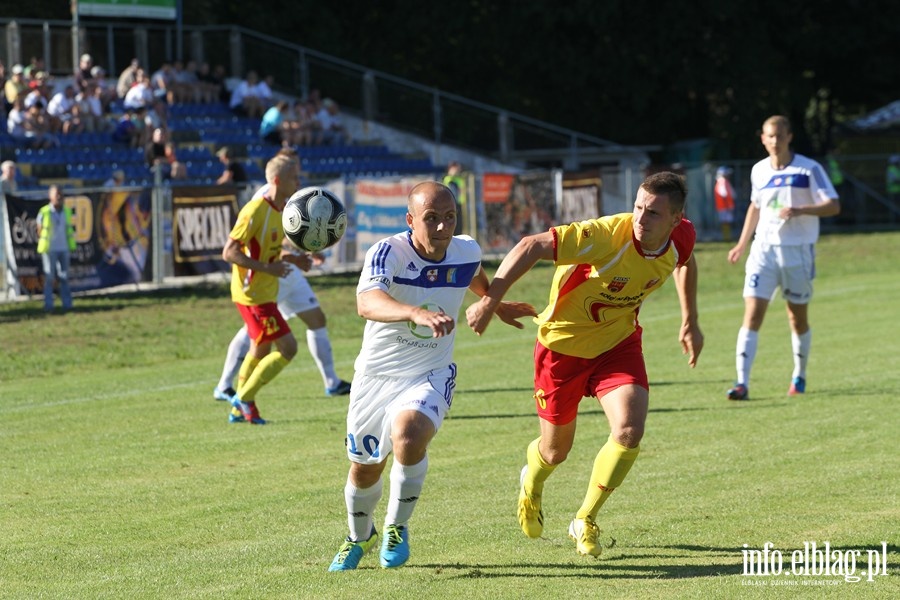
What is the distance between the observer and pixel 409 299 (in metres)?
6.53

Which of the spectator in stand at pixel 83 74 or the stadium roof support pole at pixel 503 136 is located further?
the stadium roof support pole at pixel 503 136

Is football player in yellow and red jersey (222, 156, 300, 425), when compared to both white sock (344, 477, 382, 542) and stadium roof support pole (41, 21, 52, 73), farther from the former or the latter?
stadium roof support pole (41, 21, 52, 73)

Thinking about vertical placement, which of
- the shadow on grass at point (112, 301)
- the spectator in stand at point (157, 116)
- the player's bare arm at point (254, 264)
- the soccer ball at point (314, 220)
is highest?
the spectator in stand at point (157, 116)

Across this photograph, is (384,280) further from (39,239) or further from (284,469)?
(39,239)

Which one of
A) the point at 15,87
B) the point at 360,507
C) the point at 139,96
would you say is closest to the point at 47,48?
the point at 139,96

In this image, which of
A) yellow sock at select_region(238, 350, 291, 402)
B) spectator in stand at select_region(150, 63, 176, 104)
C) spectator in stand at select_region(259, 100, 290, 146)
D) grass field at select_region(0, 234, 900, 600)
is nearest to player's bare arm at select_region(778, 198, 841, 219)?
grass field at select_region(0, 234, 900, 600)

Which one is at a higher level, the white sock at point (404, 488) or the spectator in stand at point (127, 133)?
the spectator in stand at point (127, 133)

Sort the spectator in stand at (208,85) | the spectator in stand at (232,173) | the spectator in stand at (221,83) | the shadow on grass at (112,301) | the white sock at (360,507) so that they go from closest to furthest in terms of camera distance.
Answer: the white sock at (360,507) → the shadow on grass at (112,301) → the spectator in stand at (232,173) → the spectator in stand at (208,85) → the spectator in stand at (221,83)

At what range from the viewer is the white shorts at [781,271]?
12.0m

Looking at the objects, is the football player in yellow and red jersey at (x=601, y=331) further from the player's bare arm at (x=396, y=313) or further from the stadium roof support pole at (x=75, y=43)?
the stadium roof support pole at (x=75, y=43)

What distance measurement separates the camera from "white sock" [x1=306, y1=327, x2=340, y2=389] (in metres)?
12.6

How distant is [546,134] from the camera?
3569 centimetres

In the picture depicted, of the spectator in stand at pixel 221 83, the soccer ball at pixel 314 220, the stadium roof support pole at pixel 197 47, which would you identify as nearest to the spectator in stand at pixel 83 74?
the spectator in stand at pixel 221 83

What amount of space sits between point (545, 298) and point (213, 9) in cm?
1883
